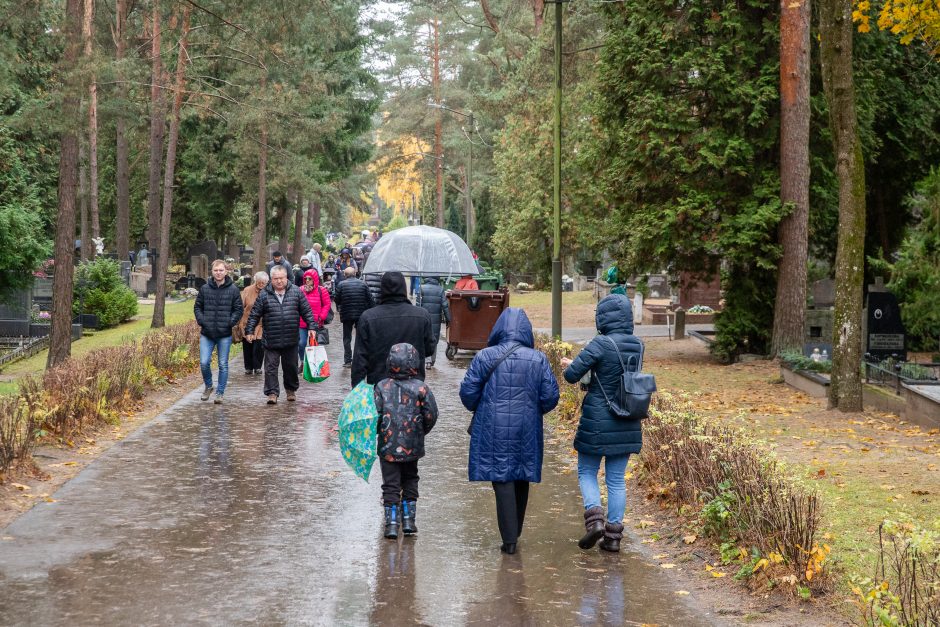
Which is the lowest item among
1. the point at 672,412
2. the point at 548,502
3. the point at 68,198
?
the point at 548,502

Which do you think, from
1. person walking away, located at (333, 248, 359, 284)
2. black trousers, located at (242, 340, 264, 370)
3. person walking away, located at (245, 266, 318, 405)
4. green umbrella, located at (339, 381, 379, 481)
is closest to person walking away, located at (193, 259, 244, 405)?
person walking away, located at (245, 266, 318, 405)

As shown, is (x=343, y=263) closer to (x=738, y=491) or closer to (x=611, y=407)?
(x=611, y=407)

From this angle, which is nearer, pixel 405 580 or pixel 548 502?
pixel 405 580

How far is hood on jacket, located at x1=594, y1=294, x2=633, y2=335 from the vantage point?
7.80m

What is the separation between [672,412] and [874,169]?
1743 centimetres

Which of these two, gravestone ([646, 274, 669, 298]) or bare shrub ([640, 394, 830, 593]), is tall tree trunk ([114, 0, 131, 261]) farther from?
gravestone ([646, 274, 669, 298])

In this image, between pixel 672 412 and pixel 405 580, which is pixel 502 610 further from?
pixel 672 412

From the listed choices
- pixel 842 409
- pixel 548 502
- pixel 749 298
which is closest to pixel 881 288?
pixel 749 298

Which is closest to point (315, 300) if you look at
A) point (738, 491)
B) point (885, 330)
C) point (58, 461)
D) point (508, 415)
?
point (58, 461)

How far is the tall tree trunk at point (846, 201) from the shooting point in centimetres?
1412

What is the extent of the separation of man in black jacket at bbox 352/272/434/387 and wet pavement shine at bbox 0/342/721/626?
1.09 m

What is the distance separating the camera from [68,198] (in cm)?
1816

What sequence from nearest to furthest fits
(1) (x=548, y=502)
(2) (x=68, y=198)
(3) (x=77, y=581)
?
(3) (x=77, y=581), (1) (x=548, y=502), (2) (x=68, y=198)

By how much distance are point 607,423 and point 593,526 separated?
0.71m
